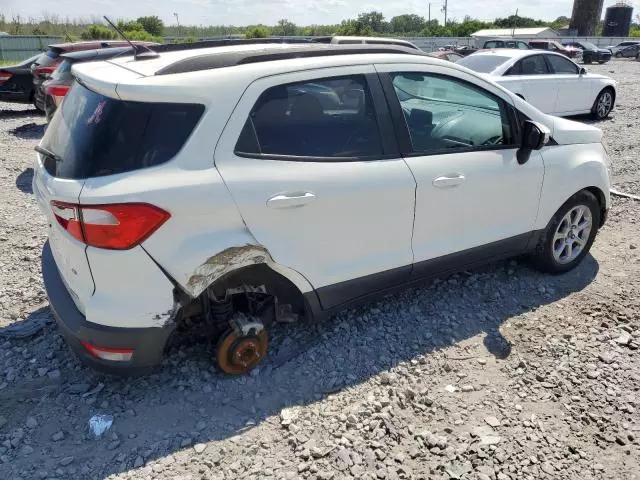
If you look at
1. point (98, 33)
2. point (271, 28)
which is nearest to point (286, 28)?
point (271, 28)

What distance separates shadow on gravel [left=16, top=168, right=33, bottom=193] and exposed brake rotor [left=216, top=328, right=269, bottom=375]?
492cm

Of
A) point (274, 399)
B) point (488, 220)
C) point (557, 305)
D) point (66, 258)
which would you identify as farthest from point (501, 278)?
point (66, 258)

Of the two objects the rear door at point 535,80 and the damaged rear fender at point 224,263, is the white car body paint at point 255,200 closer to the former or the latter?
the damaged rear fender at point 224,263

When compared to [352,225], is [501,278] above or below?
below

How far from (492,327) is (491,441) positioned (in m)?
1.13

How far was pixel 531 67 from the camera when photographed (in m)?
10.6

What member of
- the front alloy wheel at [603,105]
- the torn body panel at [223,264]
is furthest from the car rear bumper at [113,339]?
the front alloy wheel at [603,105]

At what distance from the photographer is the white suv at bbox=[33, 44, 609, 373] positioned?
262 centimetres

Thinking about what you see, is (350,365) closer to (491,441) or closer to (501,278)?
(491,441)

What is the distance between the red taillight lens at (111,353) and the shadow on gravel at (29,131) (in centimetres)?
891

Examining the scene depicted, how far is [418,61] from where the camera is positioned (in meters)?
3.49

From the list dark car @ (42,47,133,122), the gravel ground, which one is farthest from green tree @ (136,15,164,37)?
the gravel ground

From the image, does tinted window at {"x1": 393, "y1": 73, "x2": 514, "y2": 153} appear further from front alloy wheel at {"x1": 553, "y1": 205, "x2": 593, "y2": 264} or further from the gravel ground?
the gravel ground

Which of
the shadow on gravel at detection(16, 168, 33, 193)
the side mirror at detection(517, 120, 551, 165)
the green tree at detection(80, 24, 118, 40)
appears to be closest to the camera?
the side mirror at detection(517, 120, 551, 165)
